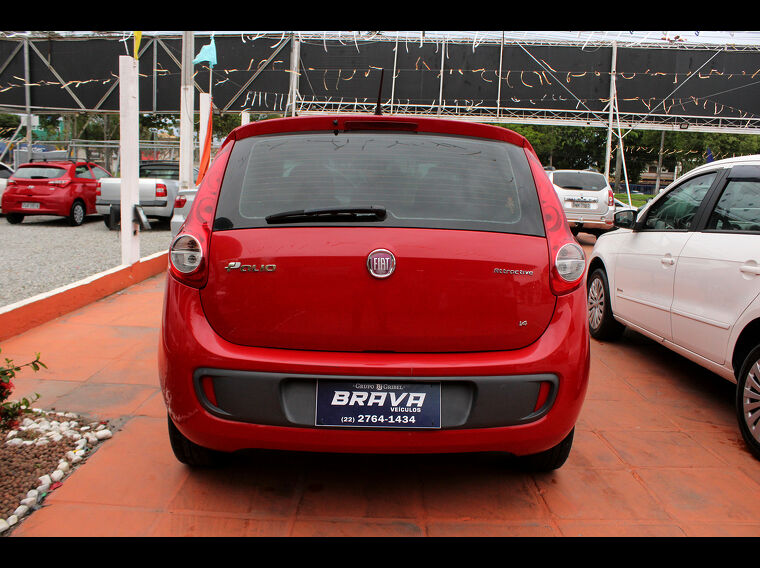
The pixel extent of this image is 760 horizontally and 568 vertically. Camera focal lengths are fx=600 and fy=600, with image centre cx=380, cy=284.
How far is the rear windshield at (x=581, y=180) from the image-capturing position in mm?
13883

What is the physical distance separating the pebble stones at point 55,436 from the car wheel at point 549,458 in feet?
6.92

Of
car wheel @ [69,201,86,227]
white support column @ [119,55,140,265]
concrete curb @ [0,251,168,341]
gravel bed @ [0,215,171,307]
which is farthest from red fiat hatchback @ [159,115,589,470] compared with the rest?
car wheel @ [69,201,86,227]

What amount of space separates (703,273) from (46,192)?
13.1 m

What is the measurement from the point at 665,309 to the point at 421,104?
1924cm

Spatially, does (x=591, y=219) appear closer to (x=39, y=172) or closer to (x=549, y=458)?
(x=549, y=458)

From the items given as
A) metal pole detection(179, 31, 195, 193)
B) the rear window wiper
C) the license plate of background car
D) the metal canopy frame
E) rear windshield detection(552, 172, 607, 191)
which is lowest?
the license plate of background car

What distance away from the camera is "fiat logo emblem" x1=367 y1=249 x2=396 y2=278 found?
2.17 m

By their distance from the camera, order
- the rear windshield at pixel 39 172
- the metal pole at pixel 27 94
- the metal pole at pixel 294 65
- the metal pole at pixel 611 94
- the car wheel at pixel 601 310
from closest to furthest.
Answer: the car wheel at pixel 601 310 < the rear windshield at pixel 39 172 < the metal pole at pixel 611 94 < the metal pole at pixel 294 65 < the metal pole at pixel 27 94

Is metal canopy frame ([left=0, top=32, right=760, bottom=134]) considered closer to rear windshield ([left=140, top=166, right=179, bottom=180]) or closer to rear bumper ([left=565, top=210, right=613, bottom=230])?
rear windshield ([left=140, top=166, right=179, bottom=180])

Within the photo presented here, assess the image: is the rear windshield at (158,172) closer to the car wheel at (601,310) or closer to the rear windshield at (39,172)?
the rear windshield at (39,172)

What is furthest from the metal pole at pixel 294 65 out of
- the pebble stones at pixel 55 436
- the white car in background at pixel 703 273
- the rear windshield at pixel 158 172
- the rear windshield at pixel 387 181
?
the rear windshield at pixel 387 181

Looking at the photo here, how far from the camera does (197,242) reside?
2.28 meters

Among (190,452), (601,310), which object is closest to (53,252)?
(190,452)
